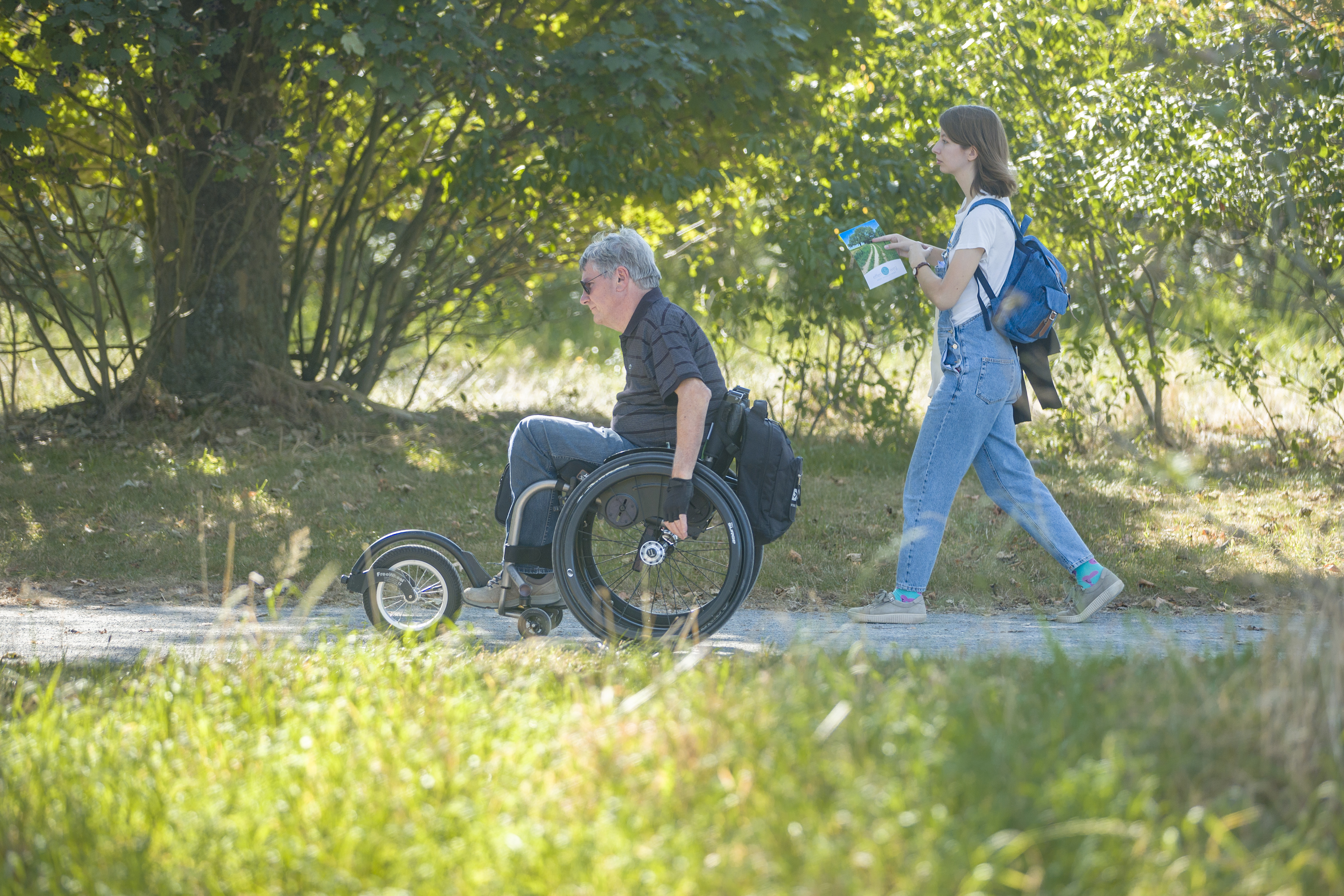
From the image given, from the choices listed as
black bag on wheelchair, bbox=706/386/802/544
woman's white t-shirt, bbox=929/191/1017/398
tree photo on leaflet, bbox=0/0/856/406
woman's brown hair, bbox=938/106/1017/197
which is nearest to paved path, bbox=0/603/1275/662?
black bag on wheelchair, bbox=706/386/802/544

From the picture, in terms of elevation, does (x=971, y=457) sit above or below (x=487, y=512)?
above

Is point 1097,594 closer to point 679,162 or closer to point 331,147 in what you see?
point 679,162

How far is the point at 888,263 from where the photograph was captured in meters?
4.35

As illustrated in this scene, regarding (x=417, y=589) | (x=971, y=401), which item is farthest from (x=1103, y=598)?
Result: (x=417, y=589)

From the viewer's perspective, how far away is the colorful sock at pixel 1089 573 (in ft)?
14.8

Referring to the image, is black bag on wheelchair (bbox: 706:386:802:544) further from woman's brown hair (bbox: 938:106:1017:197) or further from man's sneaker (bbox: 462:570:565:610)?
woman's brown hair (bbox: 938:106:1017:197)

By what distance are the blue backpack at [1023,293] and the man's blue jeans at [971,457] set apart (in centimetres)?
6

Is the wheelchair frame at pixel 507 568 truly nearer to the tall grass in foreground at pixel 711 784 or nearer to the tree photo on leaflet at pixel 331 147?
the tall grass in foreground at pixel 711 784

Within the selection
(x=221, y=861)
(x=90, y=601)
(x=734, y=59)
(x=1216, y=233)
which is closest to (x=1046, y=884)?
(x=221, y=861)

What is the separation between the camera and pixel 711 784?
2486mm

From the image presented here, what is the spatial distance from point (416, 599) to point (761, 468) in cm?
129

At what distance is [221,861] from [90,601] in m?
3.42

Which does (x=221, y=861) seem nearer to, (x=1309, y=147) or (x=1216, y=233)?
(x=1309, y=147)

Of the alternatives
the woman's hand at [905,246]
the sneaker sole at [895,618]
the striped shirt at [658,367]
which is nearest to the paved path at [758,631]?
the sneaker sole at [895,618]
